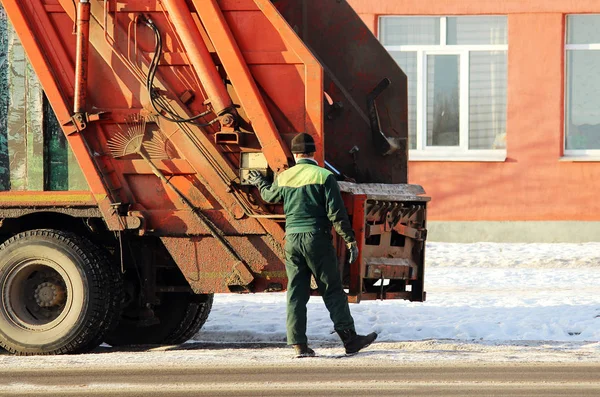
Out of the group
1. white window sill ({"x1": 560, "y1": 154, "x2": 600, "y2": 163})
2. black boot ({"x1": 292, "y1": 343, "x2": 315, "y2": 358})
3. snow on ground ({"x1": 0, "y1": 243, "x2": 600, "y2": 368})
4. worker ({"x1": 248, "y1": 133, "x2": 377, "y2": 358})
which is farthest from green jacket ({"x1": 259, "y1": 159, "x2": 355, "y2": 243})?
white window sill ({"x1": 560, "y1": 154, "x2": 600, "y2": 163})

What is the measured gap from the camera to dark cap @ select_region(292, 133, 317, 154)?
29.0ft

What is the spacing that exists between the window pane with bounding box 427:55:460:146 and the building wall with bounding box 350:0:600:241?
548 mm

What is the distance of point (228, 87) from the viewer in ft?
30.3

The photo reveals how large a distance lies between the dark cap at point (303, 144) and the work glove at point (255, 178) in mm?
325

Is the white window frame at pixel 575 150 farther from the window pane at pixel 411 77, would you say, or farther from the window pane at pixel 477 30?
the window pane at pixel 411 77

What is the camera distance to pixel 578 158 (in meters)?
18.2

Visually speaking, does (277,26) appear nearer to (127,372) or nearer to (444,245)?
(127,372)

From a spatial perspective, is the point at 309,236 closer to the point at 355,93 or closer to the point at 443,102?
the point at 355,93

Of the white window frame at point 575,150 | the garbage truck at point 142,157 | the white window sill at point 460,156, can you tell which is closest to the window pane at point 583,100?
the white window frame at point 575,150

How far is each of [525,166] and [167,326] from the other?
9.08m

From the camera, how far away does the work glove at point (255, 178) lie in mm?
9019

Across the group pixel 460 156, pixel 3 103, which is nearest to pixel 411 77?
pixel 460 156

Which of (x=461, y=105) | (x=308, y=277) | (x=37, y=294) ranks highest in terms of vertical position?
(x=461, y=105)

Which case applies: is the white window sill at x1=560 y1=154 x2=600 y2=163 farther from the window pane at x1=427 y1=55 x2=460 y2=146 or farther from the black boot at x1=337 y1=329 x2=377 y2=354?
the black boot at x1=337 y1=329 x2=377 y2=354
